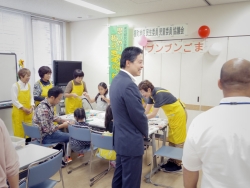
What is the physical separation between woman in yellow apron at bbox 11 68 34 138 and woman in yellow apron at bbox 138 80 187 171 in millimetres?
2123

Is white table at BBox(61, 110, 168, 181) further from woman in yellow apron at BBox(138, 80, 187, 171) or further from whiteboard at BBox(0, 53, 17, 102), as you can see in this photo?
whiteboard at BBox(0, 53, 17, 102)

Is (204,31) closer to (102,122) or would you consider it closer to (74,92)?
(102,122)

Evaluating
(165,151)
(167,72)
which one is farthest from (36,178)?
(167,72)

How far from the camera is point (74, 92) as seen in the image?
407 centimetres

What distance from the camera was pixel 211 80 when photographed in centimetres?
404

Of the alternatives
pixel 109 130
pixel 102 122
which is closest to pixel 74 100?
pixel 102 122

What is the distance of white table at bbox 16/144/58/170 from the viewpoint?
5.98 feet

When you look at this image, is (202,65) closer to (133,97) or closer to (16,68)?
(133,97)

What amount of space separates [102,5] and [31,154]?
2943 mm

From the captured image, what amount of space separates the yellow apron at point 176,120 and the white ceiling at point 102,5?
190 cm

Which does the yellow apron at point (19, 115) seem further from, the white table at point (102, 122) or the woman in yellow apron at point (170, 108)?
the woman in yellow apron at point (170, 108)

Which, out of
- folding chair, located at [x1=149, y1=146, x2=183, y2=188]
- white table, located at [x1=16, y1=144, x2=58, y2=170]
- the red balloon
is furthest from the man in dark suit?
the red balloon

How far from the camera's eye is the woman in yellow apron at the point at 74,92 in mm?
3999

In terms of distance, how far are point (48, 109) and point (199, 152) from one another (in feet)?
7.87
